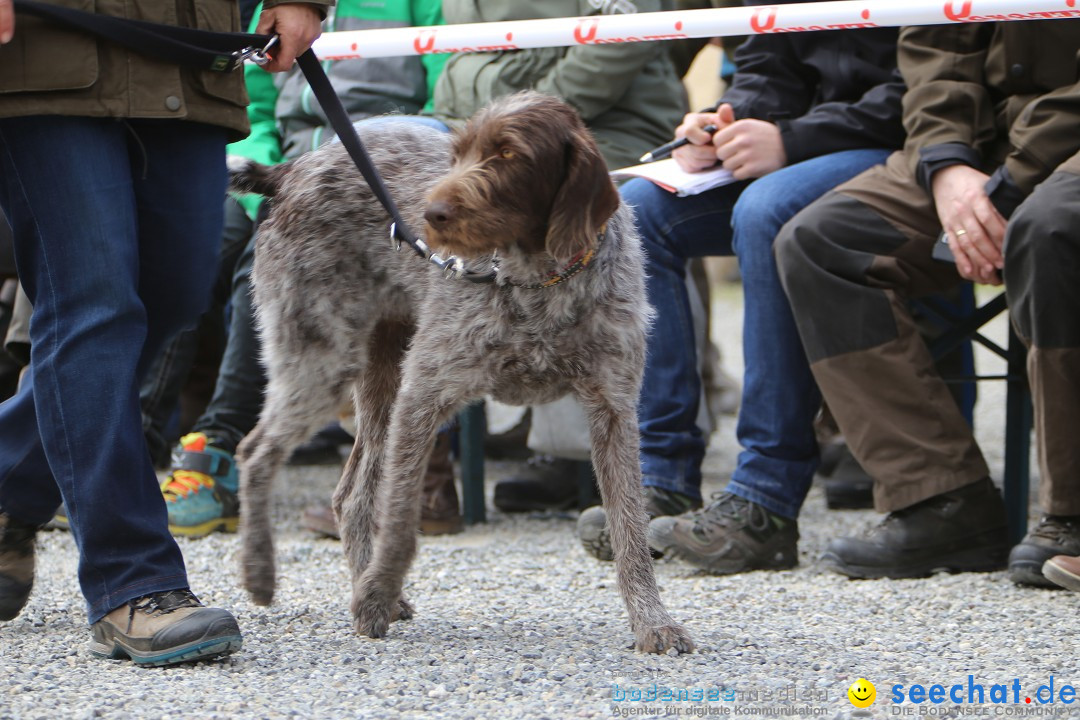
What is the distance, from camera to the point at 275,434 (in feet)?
12.7

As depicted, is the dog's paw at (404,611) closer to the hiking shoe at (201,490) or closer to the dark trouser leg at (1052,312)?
the hiking shoe at (201,490)

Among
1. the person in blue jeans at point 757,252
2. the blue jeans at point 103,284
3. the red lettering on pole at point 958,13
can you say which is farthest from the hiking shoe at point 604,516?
the red lettering on pole at point 958,13

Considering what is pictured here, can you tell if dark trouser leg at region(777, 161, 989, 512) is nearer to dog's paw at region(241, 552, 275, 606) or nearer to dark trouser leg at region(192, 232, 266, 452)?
dog's paw at region(241, 552, 275, 606)

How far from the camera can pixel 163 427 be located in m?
6.08

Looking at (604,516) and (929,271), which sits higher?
(929,271)

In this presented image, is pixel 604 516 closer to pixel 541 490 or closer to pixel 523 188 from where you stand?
pixel 541 490

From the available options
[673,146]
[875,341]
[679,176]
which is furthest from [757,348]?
[673,146]

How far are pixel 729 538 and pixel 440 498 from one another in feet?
4.77

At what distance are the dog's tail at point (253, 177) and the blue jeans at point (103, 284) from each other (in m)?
0.70

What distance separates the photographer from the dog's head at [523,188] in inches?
130

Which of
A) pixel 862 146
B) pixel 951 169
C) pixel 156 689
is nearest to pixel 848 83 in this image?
pixel 862 146

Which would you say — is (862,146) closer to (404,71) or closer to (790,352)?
(790,352)

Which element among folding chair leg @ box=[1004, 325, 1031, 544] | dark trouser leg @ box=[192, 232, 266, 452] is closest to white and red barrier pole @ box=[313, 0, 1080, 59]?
dark trouser leg @ box=[192, 232, 266, 452]

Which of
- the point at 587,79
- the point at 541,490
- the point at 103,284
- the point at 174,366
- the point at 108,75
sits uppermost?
the point at 108,75
